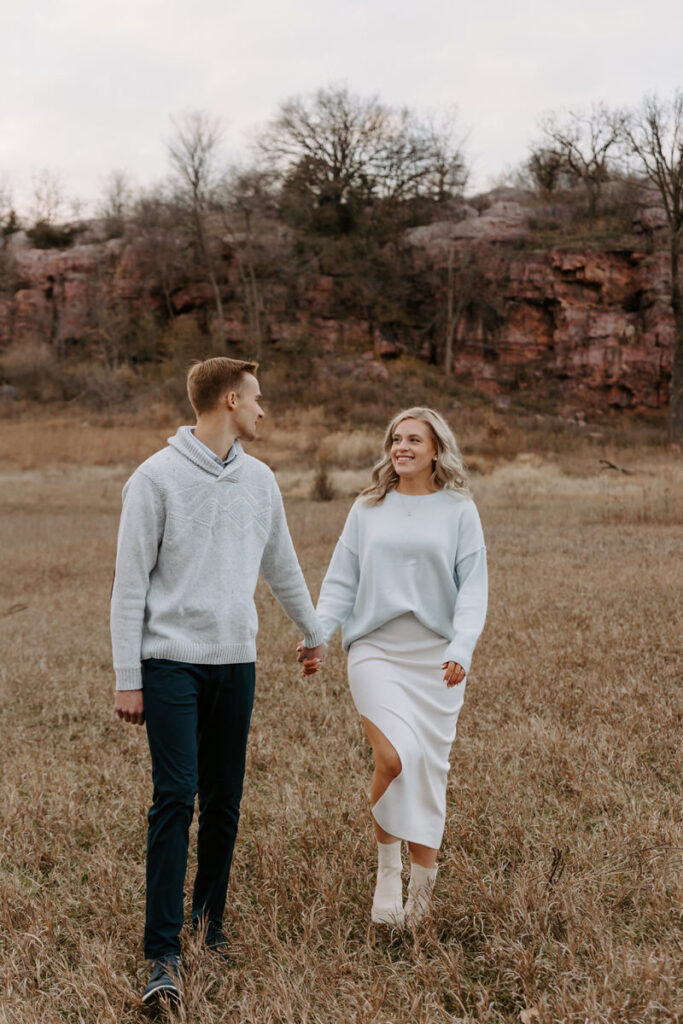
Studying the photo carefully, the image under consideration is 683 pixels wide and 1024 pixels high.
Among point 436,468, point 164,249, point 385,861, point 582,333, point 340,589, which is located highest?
point 164,249

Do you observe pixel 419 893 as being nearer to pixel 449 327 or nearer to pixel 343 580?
pixel 343 580

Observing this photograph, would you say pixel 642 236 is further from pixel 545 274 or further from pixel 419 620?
pixel 419 620

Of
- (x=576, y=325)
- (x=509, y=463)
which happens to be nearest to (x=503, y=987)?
(x=509, y=463)

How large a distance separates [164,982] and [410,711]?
1271 millimetres

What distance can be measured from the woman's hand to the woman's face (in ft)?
2.76

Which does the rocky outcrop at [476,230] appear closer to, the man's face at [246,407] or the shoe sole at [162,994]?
the man's face at [246,407]

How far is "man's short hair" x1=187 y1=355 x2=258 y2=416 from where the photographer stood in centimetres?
318

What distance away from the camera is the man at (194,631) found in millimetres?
2887

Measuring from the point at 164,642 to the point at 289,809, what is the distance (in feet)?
5.80

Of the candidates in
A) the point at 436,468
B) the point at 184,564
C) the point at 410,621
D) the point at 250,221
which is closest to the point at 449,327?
the point at 250,221

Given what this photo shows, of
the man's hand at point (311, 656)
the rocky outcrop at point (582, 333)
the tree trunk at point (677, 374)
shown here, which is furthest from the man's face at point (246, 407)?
the rocky outcrop at point (582, 333)

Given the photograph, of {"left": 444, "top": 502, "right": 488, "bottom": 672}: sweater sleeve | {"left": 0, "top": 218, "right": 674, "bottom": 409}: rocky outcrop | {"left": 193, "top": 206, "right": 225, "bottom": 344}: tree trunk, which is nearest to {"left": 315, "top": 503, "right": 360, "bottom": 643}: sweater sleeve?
{"left": 444, "top": 502, "right": 488, "bottom": 672}: sweater sleeve

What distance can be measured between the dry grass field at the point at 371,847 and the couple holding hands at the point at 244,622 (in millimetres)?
283

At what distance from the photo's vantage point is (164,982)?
2773mm
